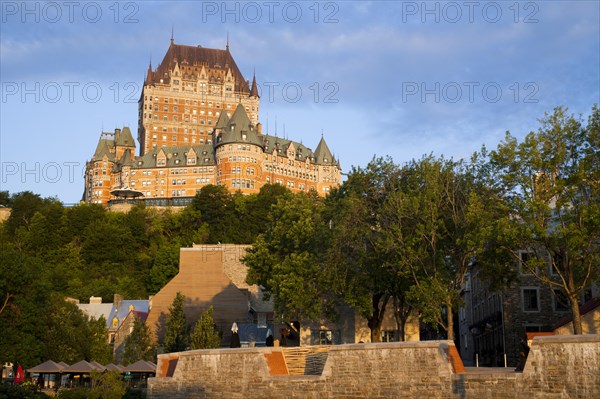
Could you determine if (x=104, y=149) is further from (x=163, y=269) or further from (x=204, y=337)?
(x=204, y=337)

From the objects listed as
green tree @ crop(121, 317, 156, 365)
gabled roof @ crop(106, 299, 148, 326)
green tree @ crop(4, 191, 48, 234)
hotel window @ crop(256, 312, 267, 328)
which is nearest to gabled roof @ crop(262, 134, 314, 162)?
green tree @ crop(4, 191, 48, 234)

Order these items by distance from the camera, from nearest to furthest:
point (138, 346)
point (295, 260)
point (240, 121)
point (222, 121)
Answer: point (295, 260) < point (138, 346) < point (240, 121) < point (222, 121)

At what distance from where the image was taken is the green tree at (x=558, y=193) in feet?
125

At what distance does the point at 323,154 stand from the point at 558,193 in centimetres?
15106

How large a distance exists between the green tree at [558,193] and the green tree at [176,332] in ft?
105

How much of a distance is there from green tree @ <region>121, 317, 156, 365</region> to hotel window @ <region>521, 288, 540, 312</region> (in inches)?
1204

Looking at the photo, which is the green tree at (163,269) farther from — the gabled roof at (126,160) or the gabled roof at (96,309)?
the gabled roof at (126,160)

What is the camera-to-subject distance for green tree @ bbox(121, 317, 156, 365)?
63812 mm

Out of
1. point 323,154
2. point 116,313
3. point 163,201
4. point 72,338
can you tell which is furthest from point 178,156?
point 72,338

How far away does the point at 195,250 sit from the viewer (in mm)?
79312

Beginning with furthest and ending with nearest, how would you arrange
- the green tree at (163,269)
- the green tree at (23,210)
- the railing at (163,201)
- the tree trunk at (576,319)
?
the railing at (163,201)
the green tree at (23,210)
the green tree at (163,269)
the tree trunk at (576,319)

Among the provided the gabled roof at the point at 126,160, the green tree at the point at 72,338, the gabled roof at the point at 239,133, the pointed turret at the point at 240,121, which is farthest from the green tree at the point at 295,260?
the gabled roof at the point at 126,160

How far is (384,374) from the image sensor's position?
29.1 m

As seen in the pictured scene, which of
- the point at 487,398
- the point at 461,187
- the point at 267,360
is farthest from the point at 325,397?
the point at 461,187
